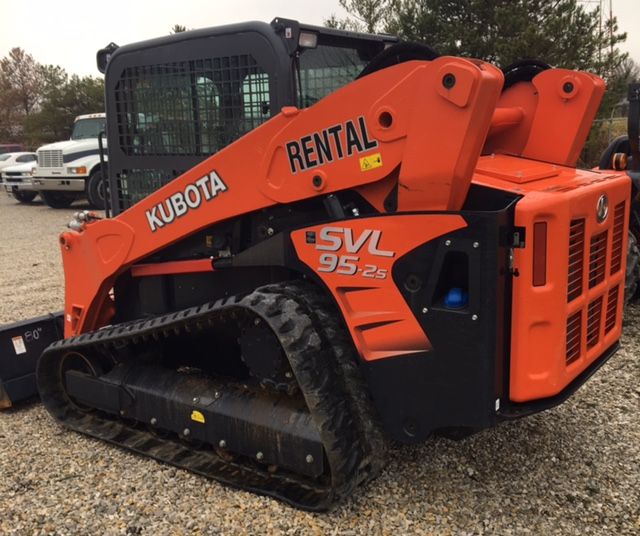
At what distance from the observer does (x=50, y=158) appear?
16.1m

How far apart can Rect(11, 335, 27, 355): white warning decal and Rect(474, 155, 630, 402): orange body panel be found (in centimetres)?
309

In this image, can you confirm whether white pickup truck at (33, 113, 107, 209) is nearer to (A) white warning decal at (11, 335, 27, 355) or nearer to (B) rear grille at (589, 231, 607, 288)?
(A) white warning decal at (11, 335, 27, 355)

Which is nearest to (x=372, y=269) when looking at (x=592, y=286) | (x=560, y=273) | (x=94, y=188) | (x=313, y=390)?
(x=313, y=390)

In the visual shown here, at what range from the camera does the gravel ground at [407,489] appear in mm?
2881

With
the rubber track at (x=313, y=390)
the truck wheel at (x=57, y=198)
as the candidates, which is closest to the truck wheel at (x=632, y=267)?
the rubber track at (x=313, y=390)

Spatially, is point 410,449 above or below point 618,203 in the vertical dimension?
below

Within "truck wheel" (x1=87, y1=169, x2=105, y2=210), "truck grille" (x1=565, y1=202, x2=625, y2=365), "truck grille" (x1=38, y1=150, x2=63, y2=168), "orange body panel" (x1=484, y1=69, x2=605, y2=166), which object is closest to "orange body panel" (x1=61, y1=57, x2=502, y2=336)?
"truck grille" (x1=565, y1=202, x2=625, y2=365)

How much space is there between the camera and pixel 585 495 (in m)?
3.06

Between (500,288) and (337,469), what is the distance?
1033 millimetres

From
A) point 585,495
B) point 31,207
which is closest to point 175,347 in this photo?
point 585,495

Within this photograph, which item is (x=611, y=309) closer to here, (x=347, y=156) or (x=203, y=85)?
(x=347, y=156)

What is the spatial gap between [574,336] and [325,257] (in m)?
1.11

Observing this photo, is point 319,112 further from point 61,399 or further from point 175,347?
point 61,399

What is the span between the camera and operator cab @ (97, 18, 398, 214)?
3271mm
